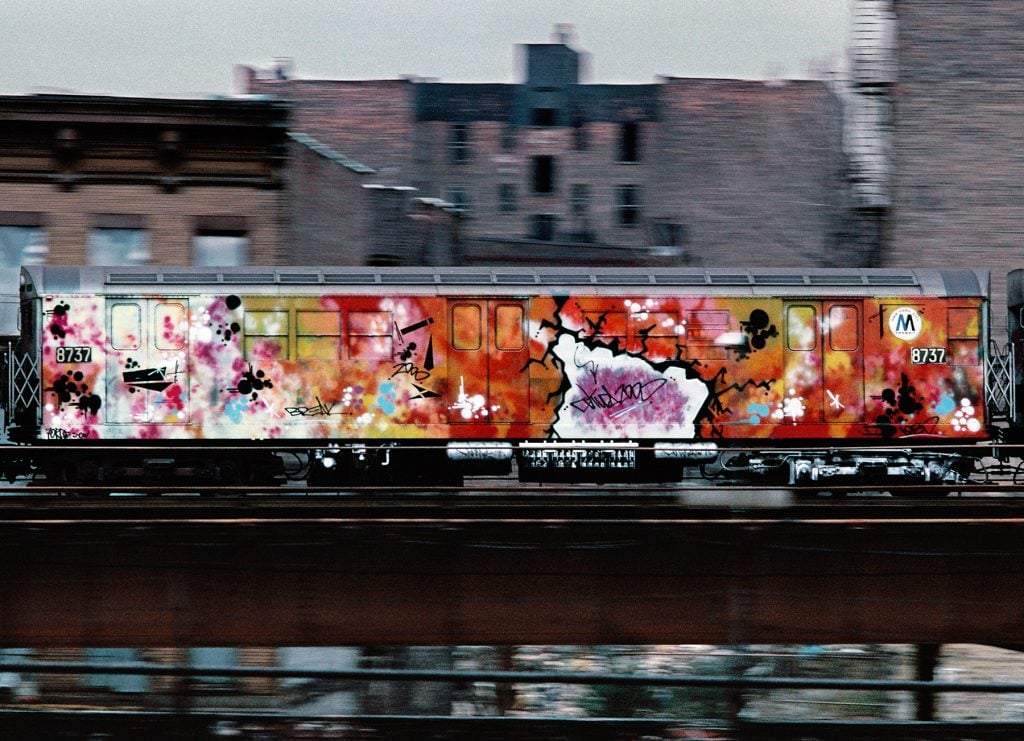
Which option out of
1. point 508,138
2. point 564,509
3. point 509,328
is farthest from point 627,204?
point 564,509

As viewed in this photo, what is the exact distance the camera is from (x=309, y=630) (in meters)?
10.4

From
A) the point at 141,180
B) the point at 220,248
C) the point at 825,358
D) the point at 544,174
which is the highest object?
the point at 544,174

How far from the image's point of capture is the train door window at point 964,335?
75.0ft

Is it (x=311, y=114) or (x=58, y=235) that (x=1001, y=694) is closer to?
(x=58, y=235)

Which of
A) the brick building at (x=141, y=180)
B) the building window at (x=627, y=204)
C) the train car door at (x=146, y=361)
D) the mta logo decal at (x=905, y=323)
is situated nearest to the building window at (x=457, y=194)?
the building window at (x=627, y=204)

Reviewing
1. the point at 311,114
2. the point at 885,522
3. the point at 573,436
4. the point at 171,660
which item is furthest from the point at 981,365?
the point at 311,114

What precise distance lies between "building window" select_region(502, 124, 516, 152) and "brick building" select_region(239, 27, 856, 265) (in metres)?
0.05

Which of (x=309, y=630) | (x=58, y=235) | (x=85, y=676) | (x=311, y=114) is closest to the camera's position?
(x=85, y=676)

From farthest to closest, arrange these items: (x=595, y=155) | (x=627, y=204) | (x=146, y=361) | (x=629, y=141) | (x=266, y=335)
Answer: (x=595, y=155) → (x=629, y=141) → (x=627, y=204) → (x=266, y=335) → (x=146, y=361)

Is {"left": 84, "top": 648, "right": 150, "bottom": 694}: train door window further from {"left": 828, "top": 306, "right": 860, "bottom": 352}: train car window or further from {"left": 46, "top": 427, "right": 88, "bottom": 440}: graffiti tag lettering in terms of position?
{"left": 828, "top": 306, "right": 860, "bottom": 352}: train car window

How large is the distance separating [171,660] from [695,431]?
14.6 m

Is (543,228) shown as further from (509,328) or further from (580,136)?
(509,328)

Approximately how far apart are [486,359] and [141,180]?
388 inches

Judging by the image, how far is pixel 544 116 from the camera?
64812 millimetres
